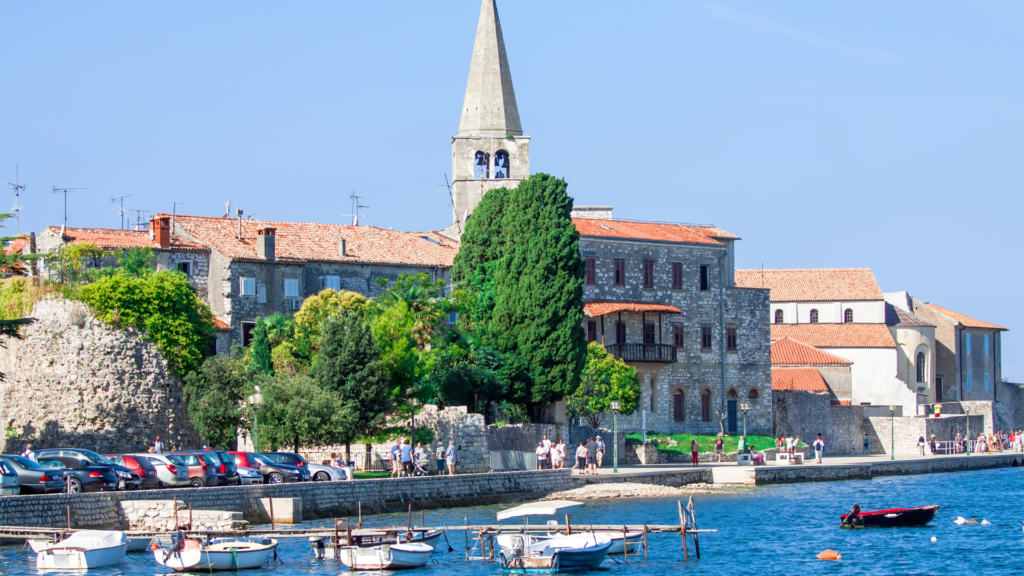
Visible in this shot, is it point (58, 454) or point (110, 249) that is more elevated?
point (110, 249)

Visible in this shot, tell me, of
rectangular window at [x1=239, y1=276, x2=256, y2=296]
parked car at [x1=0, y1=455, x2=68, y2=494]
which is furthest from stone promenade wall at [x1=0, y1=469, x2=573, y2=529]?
rectangular window at [x1=239, y1=276, x2=256, y2=296]

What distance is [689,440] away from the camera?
60250 millimetres

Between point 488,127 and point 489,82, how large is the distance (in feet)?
6.71

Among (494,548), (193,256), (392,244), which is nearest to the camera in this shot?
(494,548)

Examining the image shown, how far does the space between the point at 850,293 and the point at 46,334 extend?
52371mm

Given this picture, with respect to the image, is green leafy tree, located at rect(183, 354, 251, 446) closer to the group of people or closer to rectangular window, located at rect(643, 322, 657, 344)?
the group of people

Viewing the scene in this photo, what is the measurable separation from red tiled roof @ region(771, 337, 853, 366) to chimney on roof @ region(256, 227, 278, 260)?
3132 cm

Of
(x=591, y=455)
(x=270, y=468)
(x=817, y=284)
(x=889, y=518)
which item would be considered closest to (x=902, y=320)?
(x=817, y=284)

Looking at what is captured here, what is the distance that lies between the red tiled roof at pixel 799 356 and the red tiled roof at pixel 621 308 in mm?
14086

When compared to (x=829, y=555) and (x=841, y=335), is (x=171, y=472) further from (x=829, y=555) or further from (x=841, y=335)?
(x=841, y=335)

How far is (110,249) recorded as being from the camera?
53.8 m

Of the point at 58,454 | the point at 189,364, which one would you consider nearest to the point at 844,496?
the point at 189,364

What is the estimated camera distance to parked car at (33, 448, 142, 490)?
32.8 meters

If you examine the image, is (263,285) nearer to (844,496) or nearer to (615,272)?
(615,272)
